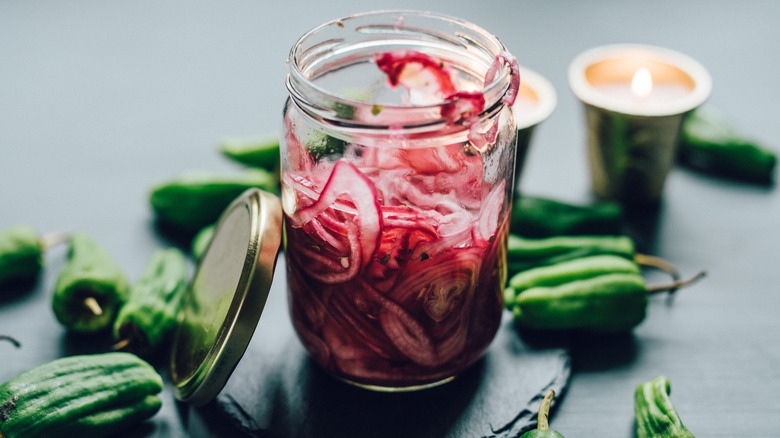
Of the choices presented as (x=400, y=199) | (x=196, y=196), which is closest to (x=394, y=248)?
(x=400, y=199)

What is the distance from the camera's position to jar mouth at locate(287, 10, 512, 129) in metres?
1.21

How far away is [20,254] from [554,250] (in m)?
1.25

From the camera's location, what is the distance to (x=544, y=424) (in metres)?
1.31

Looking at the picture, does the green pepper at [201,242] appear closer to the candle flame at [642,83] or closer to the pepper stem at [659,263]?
the pepper stem at [659,263]

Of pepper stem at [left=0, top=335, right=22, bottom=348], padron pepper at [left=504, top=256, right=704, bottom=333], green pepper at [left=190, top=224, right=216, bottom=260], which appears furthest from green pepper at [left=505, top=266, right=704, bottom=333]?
pepper stem at [left=0, top=335, right=22, bottom=348]

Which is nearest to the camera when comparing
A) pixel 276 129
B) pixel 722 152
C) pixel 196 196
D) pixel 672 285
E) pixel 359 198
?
pixel 359 198

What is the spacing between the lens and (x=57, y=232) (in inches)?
A: 74.3

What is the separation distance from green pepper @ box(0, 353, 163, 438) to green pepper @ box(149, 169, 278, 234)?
0.55m

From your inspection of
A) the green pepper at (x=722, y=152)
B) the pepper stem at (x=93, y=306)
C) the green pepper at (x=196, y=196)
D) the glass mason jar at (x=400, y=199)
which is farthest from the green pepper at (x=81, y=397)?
the green pepper at (x=722, y=152)

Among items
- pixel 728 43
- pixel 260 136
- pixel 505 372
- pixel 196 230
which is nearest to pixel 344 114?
pixel 505 372

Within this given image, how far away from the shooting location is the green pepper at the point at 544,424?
1.24m

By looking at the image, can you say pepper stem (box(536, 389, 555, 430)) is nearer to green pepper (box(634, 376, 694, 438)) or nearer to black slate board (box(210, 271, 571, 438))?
black slate board (box(210, 271, 571, 438))

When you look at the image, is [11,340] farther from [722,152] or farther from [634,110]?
[722,152]

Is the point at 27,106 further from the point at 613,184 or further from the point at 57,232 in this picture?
the point at 613,184
